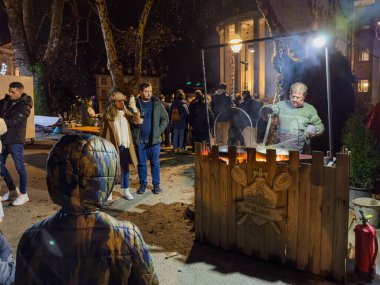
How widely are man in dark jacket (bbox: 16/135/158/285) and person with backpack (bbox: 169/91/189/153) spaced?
10.3 meters

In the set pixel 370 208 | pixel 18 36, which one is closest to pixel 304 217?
pixel 370 208

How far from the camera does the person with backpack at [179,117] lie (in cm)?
1185

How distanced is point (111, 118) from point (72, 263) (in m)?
5.38

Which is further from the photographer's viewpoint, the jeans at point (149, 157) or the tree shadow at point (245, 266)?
the jeans at point (149, 157)

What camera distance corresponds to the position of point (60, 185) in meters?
1.53

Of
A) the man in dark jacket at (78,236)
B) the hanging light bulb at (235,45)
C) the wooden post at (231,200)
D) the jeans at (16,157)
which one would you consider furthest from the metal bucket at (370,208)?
the jeans at (16,157)

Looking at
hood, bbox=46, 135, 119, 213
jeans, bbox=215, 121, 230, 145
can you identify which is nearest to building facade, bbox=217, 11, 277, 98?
jeans, bbox=215, 121, 230, 145

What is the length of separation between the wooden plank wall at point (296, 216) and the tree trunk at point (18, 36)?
14632 mm

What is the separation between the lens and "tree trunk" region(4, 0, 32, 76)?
51.9ft

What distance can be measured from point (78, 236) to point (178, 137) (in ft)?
34.5

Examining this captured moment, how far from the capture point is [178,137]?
12.0 metres

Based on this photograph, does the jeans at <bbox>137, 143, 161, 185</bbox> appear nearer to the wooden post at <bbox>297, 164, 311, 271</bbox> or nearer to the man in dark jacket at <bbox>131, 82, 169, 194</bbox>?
the man in dark jacket at <bbox>131, 82, 169, 194</bbox>

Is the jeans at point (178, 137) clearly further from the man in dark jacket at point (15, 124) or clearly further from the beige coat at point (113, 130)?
the man in dark jacket at point (15, 124)

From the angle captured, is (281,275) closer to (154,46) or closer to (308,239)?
(308,239)
